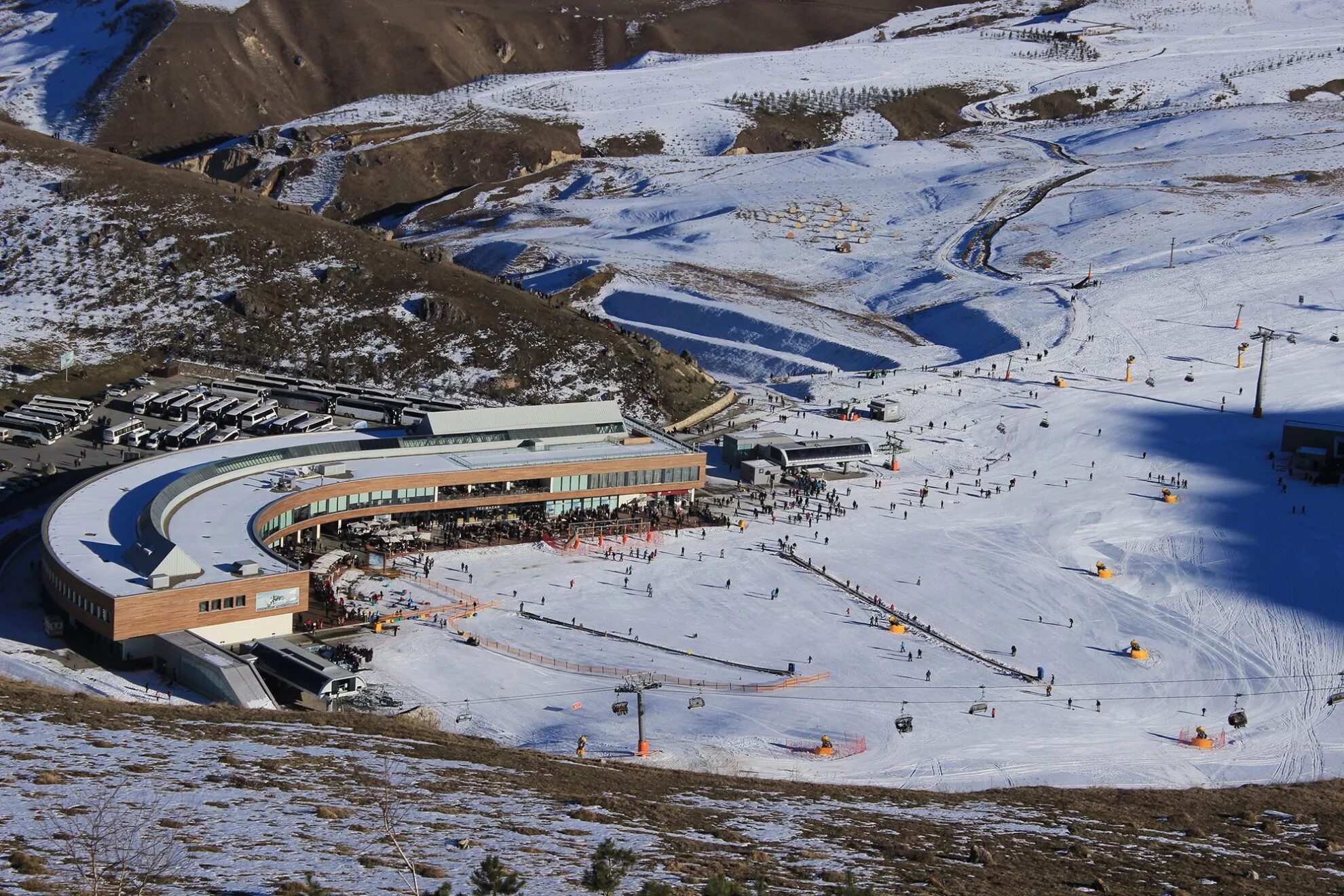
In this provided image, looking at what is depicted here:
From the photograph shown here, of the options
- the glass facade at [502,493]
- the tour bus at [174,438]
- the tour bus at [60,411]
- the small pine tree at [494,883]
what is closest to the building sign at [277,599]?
the glass facade at [502,493]

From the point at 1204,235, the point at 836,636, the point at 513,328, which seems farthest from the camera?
the point at 1204,235

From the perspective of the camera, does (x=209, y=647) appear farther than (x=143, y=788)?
Yes

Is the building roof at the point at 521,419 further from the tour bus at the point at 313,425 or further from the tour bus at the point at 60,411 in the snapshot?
the tour bus at the point at 60,411

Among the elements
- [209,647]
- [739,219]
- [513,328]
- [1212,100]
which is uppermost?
[1212,100]

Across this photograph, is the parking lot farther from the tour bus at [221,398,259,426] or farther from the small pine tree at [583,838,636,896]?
the small pine tree at [583,838,636,896]

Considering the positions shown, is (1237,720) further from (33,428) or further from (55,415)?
(55,415)

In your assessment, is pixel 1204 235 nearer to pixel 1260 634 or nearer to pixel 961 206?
pixel 961 206

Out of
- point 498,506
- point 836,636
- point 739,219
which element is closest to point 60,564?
point 498,506
